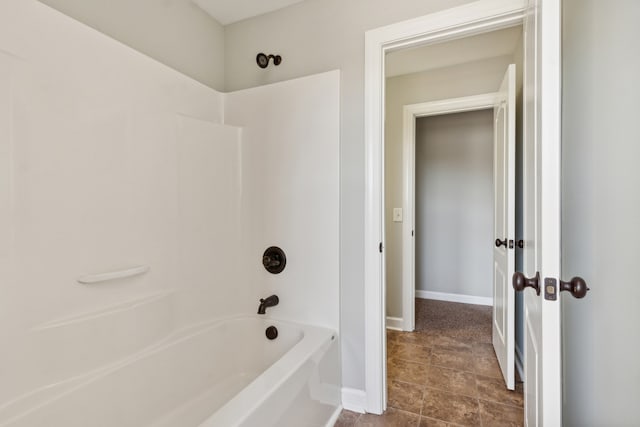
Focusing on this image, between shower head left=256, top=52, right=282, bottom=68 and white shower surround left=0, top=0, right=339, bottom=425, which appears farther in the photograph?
shower head left=256, top=52, right=282, bottom=68

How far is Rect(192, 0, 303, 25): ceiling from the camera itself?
1904mm

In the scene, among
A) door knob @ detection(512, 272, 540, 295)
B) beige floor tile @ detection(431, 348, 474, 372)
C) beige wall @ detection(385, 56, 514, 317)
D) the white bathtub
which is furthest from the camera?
beige wall @ detection(385, 56, 514, 317)

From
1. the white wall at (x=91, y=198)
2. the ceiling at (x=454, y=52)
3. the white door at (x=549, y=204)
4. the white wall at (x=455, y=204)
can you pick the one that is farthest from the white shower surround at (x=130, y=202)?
the white wall at (x=455, y=204)

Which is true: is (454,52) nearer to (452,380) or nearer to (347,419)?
(452,380)

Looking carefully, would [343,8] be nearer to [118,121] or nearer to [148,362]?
[118,121]

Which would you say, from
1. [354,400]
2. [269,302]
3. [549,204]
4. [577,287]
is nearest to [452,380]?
[354,400]

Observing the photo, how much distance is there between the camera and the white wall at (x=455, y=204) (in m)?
3.49

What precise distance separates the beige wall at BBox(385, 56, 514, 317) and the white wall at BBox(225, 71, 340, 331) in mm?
1257

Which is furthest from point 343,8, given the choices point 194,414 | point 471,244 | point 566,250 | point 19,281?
point 471,244

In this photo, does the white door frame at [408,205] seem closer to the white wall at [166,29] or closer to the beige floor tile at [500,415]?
the beige floor tile at [500,415]

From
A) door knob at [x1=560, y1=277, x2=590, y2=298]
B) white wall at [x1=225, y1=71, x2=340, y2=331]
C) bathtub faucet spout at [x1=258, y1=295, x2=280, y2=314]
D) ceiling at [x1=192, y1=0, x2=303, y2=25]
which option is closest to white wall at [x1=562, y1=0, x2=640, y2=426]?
door knob at [x1=560, y1=277, x2=590, y2=298]

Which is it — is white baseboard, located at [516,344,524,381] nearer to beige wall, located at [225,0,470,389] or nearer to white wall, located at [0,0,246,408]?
beige wall, located at [225,0,470,389]

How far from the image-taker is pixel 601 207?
84 cm

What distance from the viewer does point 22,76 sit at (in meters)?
1.07
